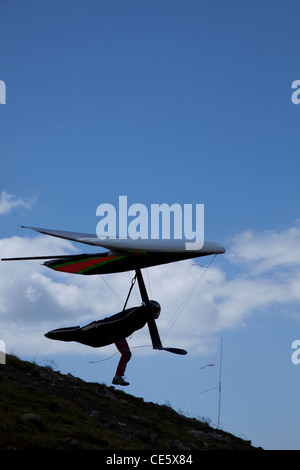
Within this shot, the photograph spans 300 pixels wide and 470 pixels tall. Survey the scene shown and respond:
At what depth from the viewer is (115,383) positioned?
2112 centimetres

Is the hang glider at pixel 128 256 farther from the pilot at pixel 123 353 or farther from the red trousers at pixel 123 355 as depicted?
the red trousers at pixel 123 355

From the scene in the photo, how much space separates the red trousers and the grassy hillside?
1062 mm

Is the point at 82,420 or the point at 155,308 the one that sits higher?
the point at 155,308

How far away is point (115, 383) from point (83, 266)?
13.9 ft

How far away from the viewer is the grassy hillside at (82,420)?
14.9 metres

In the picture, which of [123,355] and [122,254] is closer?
[122,254]

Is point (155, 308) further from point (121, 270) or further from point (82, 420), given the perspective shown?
point (82, 420)

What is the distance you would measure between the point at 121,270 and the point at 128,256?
103 centimetres

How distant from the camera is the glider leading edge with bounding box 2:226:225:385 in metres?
20.5

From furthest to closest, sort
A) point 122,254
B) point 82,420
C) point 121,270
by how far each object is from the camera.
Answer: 1. point 121,270
2. point 122,254
3. point 82,420

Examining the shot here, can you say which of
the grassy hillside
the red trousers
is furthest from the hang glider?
the grassy hillside

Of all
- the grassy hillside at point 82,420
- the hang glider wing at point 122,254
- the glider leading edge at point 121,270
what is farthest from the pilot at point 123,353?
the hang glider wing at point 122,254

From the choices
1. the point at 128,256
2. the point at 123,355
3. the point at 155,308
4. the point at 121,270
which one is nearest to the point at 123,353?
the point at 123,355

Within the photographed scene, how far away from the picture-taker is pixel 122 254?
803 inches
